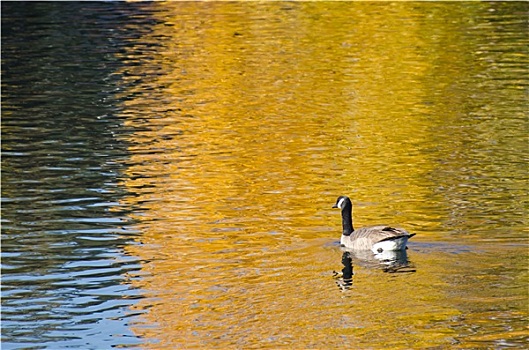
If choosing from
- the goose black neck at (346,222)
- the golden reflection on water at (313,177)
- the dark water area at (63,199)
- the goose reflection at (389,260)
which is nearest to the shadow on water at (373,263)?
the goose reflection at (389,260)

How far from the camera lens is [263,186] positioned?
71.8 feet

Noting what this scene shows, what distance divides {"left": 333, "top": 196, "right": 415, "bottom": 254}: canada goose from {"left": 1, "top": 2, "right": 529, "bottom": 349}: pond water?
0.24m

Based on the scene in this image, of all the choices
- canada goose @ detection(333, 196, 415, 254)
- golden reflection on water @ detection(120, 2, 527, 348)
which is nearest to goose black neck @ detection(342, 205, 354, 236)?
canada goose @ detection(333, 196, 415, 254)

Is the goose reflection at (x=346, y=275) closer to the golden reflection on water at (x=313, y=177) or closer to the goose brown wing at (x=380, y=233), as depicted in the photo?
the golden reflection on water at (x=313, y=177)

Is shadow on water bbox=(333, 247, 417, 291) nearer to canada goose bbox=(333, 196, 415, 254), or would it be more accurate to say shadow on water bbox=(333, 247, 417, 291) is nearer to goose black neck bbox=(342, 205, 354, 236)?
canada goose bbox=(333, 196, 415, 254)

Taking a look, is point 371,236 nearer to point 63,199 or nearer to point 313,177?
point 313,177

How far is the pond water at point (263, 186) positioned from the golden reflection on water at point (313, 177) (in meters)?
0.05

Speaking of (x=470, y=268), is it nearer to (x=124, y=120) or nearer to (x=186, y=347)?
(x=186, y=347)

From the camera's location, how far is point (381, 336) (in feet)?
43.1

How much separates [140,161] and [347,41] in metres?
18.3

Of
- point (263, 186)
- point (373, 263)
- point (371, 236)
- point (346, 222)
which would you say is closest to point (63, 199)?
point (263, 186)

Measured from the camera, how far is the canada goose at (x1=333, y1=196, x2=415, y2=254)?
16336 millimetres

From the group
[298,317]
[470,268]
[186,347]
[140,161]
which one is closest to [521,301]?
[470,268]

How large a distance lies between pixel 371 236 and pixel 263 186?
522cm
